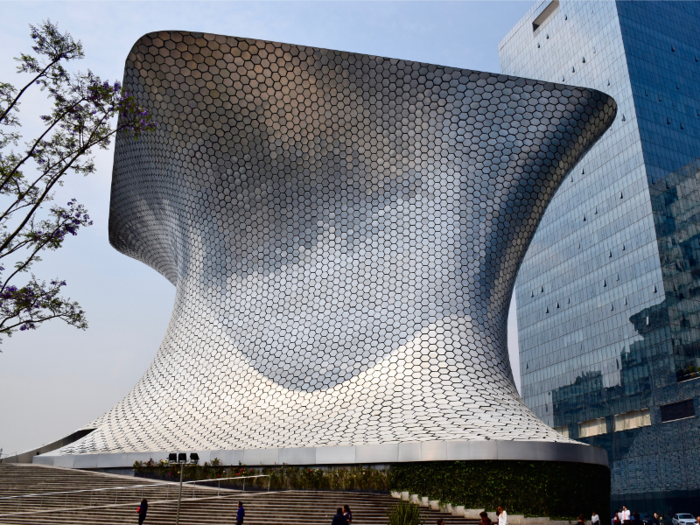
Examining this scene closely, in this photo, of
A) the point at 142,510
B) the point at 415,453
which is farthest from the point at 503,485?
the point at 142,510

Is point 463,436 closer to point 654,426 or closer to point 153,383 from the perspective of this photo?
point 153,383

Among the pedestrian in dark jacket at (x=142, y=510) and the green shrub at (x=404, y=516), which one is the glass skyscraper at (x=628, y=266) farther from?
the pedestrian in dark jacket at (x=142, y=510)

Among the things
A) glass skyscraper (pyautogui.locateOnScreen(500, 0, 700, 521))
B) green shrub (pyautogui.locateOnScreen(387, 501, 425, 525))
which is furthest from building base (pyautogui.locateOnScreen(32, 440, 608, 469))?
glass skyscraper (pyautogui.locateOnScreen(500, 0, 700, 521))

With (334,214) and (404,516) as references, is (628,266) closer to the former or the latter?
(334,214)

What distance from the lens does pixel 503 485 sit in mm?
11922

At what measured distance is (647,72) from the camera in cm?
4606

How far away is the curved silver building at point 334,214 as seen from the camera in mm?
16906

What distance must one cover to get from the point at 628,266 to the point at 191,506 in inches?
1509

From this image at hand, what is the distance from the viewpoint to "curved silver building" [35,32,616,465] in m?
16.9

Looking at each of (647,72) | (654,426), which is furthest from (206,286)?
(647,72)

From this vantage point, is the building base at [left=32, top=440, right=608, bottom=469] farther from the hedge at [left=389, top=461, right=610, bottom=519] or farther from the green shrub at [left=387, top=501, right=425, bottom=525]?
the green shrub at [left=387, top=501, right=425, bottom=525]

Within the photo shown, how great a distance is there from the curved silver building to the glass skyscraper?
22.9 m

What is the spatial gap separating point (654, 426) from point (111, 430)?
31068 mm

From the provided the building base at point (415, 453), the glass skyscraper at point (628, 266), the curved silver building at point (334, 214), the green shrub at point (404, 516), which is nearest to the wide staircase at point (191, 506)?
the building base at point (415, 453)
